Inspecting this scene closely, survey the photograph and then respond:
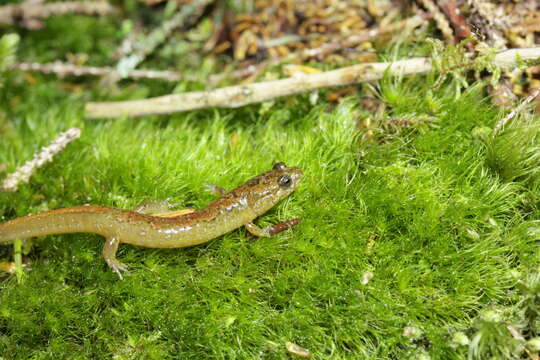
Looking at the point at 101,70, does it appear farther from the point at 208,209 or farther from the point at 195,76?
the point at 208,209

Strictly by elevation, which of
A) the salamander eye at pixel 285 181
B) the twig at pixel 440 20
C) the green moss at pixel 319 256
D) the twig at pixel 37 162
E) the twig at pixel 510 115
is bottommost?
the green moss at pixel 319 256

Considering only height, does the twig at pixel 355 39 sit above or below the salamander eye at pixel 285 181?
above

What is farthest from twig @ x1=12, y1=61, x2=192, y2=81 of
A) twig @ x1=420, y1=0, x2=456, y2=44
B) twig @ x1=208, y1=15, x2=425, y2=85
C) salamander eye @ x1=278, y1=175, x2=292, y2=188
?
twig @ x1=420, y1=0, x2=456, y2=44

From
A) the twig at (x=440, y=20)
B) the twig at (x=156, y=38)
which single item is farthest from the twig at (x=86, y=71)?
the twig at (x=440, y=20)

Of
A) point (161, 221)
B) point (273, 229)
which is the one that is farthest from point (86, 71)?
point (273, 229)

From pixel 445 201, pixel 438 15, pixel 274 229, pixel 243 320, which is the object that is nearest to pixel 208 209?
pixel 274 229

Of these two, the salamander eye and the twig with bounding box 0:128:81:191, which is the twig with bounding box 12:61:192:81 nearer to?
the twig with bounding box 0:128:81:191

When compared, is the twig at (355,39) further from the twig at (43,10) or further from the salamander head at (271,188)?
the twig at (43,10)

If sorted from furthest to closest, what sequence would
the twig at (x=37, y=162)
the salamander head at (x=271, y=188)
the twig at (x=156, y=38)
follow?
the twig at (x=156, y=38) → the twig at (x=37, y=162) → the salamander head at (x=271, y=188)
